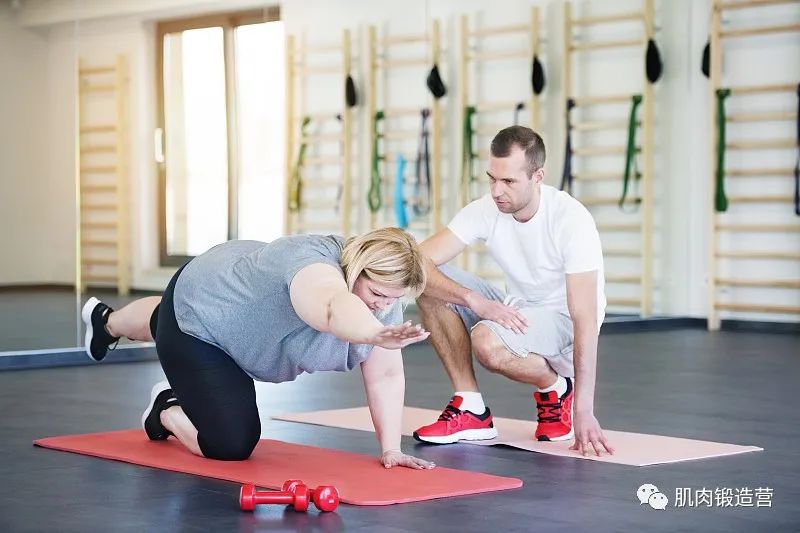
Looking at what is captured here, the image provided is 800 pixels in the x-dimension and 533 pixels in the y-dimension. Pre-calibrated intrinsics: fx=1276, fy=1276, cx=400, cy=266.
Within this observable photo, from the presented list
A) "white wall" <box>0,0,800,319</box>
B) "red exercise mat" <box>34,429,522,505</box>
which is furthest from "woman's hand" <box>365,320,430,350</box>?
"white wall" <box>0,0,800,319</box>

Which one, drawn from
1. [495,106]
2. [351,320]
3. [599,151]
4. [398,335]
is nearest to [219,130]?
[495,106]

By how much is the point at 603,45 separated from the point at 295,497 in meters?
5.85

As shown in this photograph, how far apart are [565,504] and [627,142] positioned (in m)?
5.50

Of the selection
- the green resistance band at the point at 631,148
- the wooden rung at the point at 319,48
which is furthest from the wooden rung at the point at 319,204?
the green resistance band at the point at 631,148

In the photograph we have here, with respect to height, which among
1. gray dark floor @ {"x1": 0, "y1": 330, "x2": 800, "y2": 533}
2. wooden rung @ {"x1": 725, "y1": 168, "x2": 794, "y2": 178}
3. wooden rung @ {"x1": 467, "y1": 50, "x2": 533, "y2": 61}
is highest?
wooden rung @ {"x1": 467, "y1": 50, "x2": 533, "y2": 61}

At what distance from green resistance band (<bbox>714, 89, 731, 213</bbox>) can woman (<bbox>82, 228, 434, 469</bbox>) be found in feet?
17.0

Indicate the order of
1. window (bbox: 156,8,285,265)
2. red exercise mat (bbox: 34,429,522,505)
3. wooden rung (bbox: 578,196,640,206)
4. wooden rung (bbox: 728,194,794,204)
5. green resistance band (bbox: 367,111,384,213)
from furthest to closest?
wooden rung (bbox: 578,196,640,206), wooden rung (bbox: 728,194,794,204), green resistance band (bbox: 367,111,384,213), window (bbox: 156,8,285,265), red exercise mat (bbox: 34,429,522,505)

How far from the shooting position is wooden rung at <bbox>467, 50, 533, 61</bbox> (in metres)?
7.57

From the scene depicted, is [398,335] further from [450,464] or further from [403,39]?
[403,39]

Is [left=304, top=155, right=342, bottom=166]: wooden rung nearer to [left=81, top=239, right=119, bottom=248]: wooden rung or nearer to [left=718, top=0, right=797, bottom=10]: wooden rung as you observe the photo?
[left=81, top=239, right=119, bottom=248]: wooden rung

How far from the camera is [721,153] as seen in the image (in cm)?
796

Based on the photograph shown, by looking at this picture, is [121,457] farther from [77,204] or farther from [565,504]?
[77,204]

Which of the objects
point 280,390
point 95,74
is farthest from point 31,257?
point 280,390

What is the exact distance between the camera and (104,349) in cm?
411
